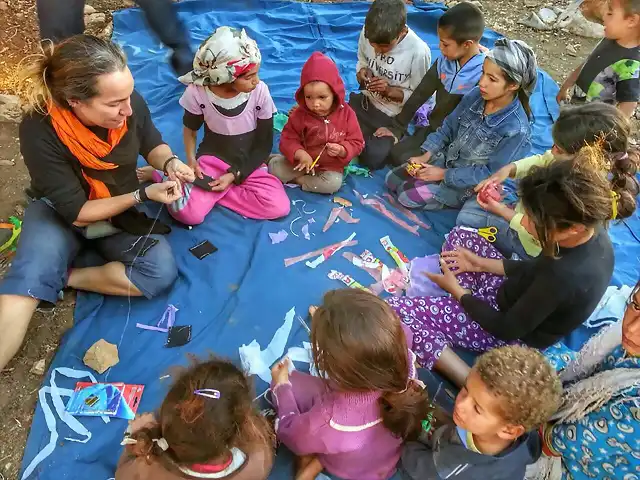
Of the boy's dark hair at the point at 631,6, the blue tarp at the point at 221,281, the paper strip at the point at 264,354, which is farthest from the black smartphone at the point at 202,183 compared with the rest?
the boy's dark hair at the point at 631,6

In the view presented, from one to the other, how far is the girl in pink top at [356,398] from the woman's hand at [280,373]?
52 mm

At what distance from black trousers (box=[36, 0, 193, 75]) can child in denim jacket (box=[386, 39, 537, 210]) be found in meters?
1.86

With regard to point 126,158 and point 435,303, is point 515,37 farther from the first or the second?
point 126,158

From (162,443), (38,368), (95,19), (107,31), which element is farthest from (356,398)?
(95,19)

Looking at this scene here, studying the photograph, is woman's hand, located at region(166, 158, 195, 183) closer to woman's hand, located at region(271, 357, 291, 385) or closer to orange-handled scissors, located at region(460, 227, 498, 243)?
woman's hand, located at region(271, 357, 291, 385)

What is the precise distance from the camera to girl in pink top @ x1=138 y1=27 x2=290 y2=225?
3002mm

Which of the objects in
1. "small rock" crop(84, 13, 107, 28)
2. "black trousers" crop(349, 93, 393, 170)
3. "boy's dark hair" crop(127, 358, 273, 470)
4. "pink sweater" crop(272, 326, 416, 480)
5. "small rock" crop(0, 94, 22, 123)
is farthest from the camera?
"small rock" crop(84, 13, 107, 28)

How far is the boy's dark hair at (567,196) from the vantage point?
1.91 metres

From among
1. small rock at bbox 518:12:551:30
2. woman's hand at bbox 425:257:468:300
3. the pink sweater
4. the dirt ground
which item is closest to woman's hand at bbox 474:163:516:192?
woman's hand at bbox 425:257:468:300

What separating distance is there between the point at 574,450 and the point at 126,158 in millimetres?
2284

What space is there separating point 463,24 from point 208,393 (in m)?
2.71

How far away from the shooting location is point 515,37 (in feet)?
17.3

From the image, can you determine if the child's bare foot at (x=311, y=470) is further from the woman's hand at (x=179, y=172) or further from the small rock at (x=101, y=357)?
the woman's hand at (x=179, y=172)

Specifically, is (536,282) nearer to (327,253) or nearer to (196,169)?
(327,253)
